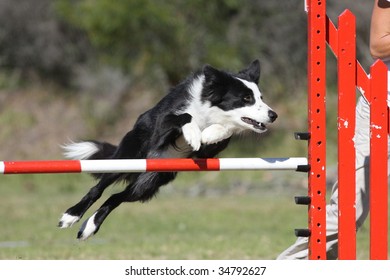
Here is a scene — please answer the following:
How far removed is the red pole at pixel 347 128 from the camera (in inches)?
171

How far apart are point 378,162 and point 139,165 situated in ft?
3.90

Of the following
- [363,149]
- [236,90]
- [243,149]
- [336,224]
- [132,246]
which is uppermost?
[236,90]

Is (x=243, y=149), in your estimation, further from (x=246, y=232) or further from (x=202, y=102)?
(x=202, y=102)

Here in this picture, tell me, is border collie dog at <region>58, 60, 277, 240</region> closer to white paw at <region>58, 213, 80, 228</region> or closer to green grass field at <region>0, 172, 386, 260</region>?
white paw at <region>58, 213, 80, 228</region>

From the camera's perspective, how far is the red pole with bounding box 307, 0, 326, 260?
14.3 feet

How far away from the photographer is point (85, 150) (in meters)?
5.73

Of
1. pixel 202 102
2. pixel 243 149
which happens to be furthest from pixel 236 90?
pixel 243 149

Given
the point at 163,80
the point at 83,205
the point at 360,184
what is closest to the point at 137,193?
the point at 83,205

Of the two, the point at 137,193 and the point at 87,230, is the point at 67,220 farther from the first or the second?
the point at 137,193

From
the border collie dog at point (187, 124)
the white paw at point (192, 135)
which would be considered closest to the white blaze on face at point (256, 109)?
the border collie dog at point (187, 124)

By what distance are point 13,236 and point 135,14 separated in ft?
29.5

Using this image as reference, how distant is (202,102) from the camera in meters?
5.14
